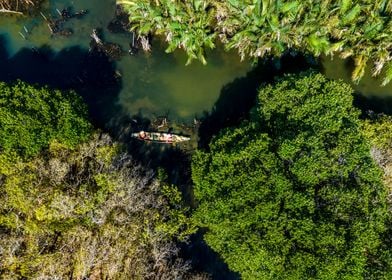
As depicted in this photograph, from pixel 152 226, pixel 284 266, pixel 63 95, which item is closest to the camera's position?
pixel 284 266

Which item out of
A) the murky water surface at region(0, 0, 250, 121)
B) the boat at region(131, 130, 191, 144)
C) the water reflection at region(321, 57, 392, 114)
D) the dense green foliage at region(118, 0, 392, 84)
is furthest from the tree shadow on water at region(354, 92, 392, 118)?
the boat at region(131, 130, 191, 144)

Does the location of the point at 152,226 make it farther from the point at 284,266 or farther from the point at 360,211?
the point at 360,211

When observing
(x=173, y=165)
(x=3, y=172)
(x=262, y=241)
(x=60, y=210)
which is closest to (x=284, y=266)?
(x=262, y=241)

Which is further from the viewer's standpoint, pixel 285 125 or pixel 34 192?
pixel 285 125

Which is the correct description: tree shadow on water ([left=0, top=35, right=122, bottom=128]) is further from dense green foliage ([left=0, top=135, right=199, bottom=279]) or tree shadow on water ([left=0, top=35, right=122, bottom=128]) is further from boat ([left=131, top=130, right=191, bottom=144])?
dense green foliage ([left=0, top=135, right=199, bottom=279])

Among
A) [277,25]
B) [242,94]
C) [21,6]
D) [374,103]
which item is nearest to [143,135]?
[242,94]

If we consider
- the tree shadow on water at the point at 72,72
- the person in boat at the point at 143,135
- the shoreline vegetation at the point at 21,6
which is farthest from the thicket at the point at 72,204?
the shoreline vegetation at the point at 21,6

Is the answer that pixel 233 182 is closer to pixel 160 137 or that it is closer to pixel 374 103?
pixel 160 137
